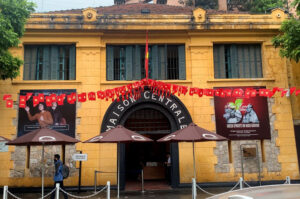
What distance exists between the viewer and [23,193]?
45.5 feet

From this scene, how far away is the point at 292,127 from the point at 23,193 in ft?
44.7

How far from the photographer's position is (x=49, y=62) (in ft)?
51.4

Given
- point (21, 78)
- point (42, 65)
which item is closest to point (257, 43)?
point (42, 65)

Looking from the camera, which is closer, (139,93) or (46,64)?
(139,93)

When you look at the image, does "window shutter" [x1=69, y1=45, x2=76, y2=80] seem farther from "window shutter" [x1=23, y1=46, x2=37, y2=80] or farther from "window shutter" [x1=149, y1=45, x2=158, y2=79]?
"window shutter" [x1=149, y1=45, x2=158, y2=79]

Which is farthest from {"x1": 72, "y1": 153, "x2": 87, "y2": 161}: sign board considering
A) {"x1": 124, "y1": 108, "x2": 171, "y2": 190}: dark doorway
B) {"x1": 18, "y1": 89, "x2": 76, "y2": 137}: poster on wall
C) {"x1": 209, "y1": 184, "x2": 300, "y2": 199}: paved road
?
{"x1": 209, "y1": 184, "x2": 300, "y2": 199}: paved road

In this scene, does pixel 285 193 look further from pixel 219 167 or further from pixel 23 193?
pixel 23 193

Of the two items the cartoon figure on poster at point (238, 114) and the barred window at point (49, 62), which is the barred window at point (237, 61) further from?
the barred window at point (49, 62)

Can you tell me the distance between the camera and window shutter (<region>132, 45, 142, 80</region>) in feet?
51.5

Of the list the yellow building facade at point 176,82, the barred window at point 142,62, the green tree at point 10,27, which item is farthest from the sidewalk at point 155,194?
the barred window at point 142,62

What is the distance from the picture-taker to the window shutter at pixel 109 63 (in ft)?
51.4

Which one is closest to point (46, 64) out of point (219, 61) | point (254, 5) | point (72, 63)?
point (72, 63)

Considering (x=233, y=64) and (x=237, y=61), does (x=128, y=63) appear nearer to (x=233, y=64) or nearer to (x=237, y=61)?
(x=233, y=64)

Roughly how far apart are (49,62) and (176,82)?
675 cm
